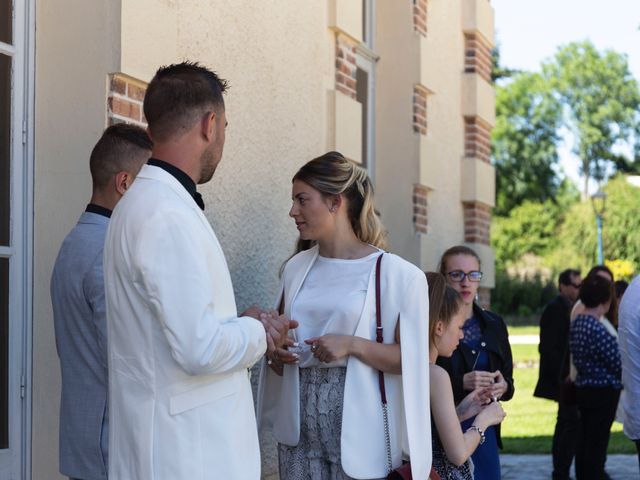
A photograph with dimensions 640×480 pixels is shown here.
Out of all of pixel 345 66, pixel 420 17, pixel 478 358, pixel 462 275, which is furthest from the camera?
pixel 420 17

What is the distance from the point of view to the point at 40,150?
15.0 ft

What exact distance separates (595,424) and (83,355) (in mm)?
5922

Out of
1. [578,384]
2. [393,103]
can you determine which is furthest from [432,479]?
[393,103]

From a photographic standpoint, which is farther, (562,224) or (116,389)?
(562,224)

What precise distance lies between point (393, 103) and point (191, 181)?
6.36 meters

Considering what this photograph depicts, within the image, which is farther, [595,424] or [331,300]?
[595,424]

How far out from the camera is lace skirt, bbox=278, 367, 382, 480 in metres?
4.13

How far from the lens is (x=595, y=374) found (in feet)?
28.1

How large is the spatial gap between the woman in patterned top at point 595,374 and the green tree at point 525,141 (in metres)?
64.1

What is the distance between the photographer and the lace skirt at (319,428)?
13.6ft

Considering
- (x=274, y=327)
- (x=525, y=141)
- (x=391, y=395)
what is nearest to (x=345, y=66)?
(x=391, y=395)

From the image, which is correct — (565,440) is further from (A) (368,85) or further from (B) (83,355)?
(B) (83,355)

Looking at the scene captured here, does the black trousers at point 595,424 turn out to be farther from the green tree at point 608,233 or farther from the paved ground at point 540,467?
the green tree at point 608,233

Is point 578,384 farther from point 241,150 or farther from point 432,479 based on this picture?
point 432,479
